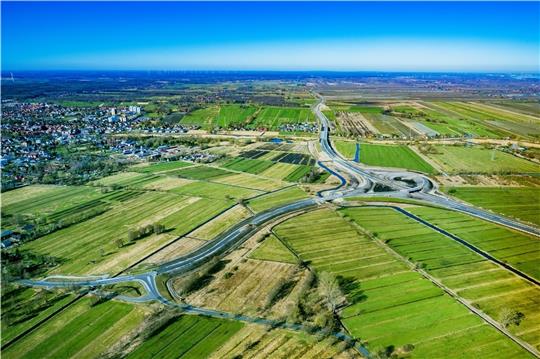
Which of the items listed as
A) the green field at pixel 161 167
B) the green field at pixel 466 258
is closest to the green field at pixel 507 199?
the green field at pixel 466 258

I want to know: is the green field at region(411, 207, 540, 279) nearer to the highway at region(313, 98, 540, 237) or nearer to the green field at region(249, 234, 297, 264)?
the highway at region(313, 98, 540, 237)

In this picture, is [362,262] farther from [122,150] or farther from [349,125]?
[349,125]

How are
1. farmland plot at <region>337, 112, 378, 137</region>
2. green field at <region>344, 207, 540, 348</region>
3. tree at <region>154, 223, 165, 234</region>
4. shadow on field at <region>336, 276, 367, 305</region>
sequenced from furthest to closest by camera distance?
1. farmland plot at <region>337, 112, 378, 137</region>
2. tree at <region>154, 223, 165, 234</region>
3. shadow on field at <region>336, 276, 367, 305</region>
4. green field at <region>344, 207, 540, 348</region>

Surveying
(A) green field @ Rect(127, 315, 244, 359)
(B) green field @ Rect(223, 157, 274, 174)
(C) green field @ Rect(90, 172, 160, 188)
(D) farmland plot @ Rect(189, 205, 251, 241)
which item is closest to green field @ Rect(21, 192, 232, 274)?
(D) farmland plot @ Rect(189, 205, 251, 241)

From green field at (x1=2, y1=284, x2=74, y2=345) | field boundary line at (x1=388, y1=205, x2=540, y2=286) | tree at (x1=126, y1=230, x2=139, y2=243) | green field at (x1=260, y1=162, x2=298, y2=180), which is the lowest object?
green field at (x1=2, y1=284, x2=74, y2=345)

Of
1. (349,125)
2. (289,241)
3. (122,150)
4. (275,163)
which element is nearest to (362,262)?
(289,241)
